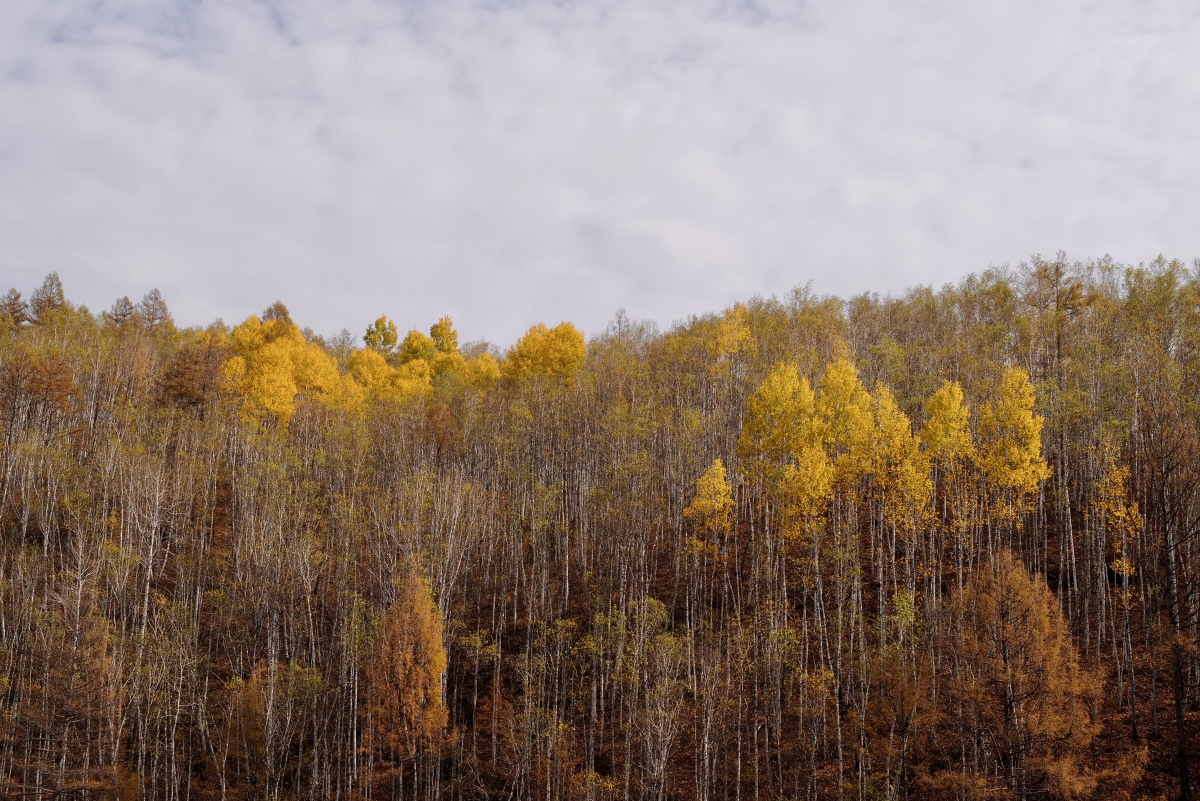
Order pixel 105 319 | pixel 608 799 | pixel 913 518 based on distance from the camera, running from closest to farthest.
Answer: pixel 608 799 → pixel 913 518 → pixel 105 319

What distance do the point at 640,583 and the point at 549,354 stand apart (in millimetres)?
27785

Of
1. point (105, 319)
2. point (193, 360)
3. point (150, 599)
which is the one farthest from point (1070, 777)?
point (105, 319)

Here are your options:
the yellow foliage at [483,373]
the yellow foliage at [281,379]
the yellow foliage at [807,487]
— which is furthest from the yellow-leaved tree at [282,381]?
the yellow foliage at [807,487]

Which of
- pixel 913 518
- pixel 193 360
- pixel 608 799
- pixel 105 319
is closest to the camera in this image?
pixel 608 799

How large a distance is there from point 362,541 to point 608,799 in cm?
1837

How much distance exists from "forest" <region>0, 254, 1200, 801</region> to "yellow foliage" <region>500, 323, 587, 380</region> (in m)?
8.67

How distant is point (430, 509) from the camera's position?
37812 millimetres

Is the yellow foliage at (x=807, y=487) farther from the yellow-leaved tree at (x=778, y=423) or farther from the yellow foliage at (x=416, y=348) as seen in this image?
the yellow foliage at (x=416, y=348)

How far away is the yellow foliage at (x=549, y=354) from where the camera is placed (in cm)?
6322

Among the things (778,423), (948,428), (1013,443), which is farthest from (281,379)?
(1013,443)

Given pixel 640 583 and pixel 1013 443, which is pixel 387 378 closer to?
pixel 640 583

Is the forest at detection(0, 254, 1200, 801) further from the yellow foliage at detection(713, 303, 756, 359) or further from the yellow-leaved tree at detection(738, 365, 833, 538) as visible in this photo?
the yellow foliage at detection(713, 303, 756, 359)

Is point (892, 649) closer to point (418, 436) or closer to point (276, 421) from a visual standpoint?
point (418, 436)

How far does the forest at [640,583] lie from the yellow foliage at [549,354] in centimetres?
867
